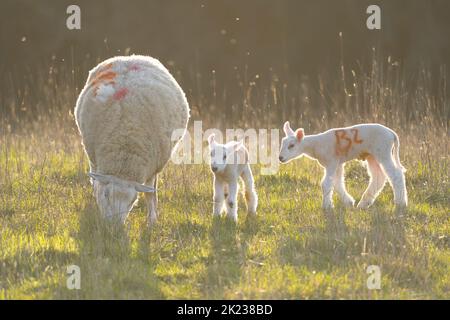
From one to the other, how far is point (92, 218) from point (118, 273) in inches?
46.3

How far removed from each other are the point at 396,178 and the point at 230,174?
1.57m

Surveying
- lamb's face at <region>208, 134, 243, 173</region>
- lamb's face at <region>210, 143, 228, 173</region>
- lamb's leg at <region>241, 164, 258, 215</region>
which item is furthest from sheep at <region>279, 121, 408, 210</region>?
lamb's face at <region>210, 143, 228, 173</region>

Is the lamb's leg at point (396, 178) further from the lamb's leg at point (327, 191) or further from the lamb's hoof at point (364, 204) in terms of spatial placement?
the lamb's leg at point (327, 191)

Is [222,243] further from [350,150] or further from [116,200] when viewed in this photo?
[350,150]

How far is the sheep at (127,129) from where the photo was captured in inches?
258

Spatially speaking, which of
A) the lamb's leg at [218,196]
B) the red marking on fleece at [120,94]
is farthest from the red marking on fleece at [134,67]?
the lamb's leg at [218,196]

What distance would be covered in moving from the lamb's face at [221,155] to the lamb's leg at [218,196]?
261 mm

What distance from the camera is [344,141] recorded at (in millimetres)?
7277

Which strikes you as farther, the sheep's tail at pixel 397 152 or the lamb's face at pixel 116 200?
the sheep's tail at pixel 397 152

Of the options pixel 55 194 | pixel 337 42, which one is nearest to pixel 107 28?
pixel 337 42

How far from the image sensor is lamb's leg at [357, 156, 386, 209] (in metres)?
7.43

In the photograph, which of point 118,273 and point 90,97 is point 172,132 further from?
point 118,273

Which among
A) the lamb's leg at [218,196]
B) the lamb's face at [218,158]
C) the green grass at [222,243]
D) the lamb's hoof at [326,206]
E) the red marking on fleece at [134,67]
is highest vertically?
the red marking on fleece at [134,67]

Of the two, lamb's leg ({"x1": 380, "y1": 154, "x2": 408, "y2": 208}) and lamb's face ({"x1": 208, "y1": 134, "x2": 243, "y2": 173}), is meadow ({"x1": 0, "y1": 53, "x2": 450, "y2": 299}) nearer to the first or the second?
lamb's leg ({"x1": 380, "y1": 154, "x2": 408, "y2": 208})
